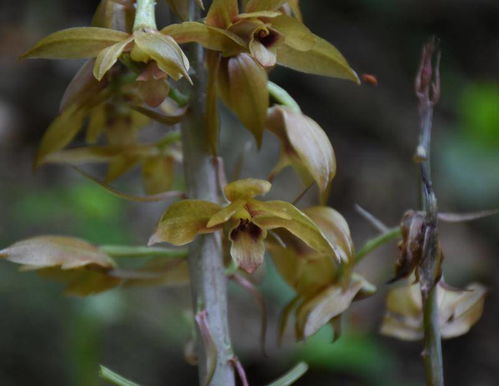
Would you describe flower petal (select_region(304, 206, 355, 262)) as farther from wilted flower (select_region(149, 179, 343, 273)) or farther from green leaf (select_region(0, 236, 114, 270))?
green leaf (select_region(0, 236, 114, 270))

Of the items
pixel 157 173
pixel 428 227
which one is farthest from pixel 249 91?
pixel 157 173

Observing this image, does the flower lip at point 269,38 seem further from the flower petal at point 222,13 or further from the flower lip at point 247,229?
the flower lip at point 247,229

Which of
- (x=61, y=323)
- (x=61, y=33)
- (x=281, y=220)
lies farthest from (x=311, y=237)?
(x=61, y=323)

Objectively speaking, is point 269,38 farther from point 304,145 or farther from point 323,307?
point 323,307

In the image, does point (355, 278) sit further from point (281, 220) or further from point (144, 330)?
point (144, 330)

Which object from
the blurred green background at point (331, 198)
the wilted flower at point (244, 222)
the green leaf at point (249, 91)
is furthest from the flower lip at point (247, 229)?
the blurred green background at point (331, 198)
